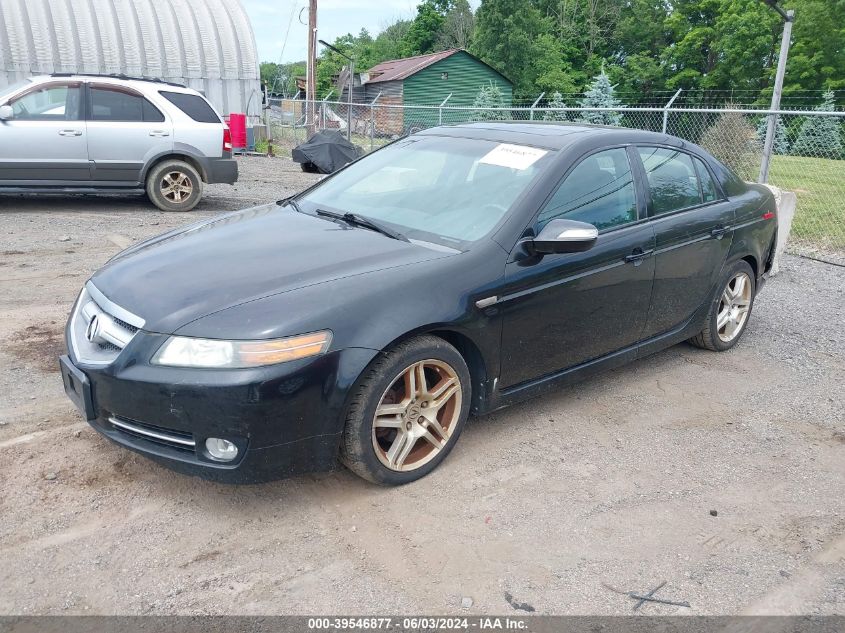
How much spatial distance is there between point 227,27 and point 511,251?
21371 millimetres

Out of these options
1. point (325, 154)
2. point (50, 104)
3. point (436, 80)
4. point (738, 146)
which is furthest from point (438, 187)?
Result: point (436, 80)

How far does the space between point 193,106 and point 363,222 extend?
305 inches

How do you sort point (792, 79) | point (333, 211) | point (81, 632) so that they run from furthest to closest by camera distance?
point (792, 79) < point (333, 211) < point (81, 632)

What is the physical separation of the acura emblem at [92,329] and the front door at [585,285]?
1.82 metres

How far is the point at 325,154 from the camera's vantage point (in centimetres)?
1730

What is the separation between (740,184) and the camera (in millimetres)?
5309

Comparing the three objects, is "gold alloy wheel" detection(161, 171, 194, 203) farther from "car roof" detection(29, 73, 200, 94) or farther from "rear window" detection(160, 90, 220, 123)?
"car roof" detection(29, 73, 200, 94)

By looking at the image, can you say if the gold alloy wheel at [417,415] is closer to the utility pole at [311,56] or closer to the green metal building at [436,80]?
the utility pole at [311,56]

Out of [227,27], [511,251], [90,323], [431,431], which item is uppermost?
[227,27]

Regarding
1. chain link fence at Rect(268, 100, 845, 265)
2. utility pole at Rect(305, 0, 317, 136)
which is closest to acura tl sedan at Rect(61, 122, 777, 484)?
chain link fence at Rect(268, 100, 845, 265)

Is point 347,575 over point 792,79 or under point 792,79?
under

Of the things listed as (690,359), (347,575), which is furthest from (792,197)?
(347,575)

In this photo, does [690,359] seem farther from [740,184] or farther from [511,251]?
[511,251]

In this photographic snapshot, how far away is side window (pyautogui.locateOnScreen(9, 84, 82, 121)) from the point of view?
9.46 metres
